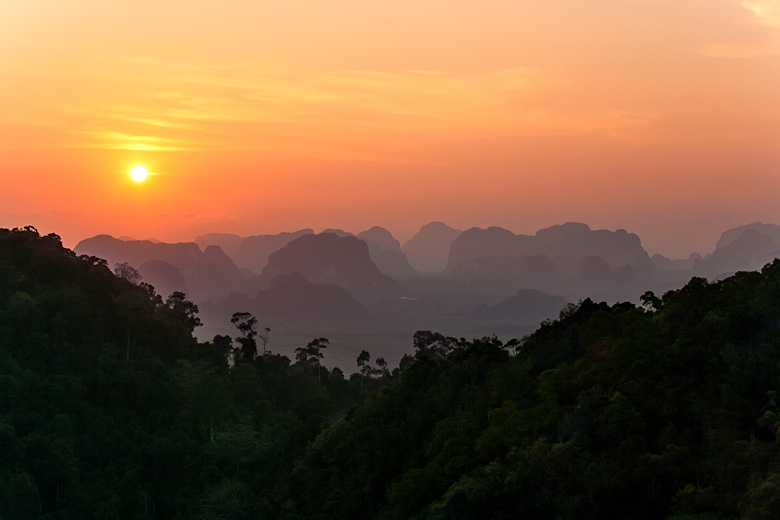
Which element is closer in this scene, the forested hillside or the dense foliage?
the forested hillside

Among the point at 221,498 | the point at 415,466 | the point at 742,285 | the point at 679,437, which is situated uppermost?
the point at 742,285

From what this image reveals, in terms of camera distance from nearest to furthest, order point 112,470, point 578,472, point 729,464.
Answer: point 729,464
point 578,472
point 112,470

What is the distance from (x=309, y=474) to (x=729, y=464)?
24.0 metres

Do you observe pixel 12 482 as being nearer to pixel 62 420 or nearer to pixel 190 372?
pixel 62 420

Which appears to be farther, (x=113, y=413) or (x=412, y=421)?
(x=113, y=413)

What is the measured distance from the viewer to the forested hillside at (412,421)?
28.5 metres

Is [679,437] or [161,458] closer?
[679,437]

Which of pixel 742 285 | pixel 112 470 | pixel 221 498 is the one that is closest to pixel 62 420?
pixel 112 470

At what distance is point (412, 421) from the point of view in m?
41.1

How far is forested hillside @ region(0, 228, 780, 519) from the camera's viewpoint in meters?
28.5

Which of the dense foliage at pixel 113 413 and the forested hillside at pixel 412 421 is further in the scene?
the dense foliage at pixel 113 413

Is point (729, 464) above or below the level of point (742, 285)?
below

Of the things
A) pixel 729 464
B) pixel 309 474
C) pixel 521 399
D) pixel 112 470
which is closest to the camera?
pixel 729 464

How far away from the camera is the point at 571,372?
3772 cm
